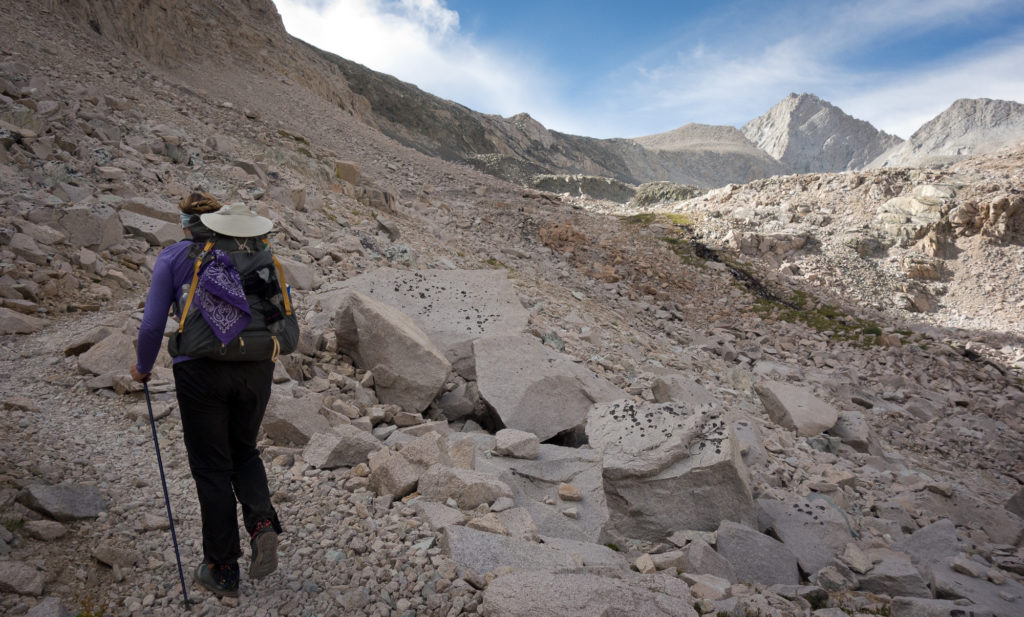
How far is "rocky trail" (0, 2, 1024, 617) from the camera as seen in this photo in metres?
3.21

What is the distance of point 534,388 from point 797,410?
17.9 ft

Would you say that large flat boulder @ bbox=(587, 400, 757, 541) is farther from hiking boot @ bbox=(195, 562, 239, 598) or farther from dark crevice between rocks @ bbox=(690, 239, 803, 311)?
dark crevice between rocks @ bbox=(690, 239, 803, 311)

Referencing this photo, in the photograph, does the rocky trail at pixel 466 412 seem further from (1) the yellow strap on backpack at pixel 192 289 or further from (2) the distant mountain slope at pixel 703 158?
(2) the distant mountain slope at pixel 703 158

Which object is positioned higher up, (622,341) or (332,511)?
(622,341)

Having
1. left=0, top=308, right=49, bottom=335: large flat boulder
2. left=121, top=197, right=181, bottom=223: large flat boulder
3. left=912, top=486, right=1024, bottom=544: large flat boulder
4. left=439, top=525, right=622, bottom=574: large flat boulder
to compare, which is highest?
left=121, top=197, right=181, bottom=223: large flat boulder

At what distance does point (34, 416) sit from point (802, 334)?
15487 mm

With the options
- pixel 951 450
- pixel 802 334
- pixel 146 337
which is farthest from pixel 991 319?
pixel 146 337

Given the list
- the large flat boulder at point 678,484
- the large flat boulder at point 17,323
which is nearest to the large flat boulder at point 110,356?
the large flat boulder at point 17,323

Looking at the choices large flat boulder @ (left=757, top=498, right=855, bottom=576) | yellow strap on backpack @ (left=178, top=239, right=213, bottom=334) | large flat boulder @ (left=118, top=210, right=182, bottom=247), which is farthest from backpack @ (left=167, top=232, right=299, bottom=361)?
large flat boulder @ (left=118, top=210, right=182, bottom=247)

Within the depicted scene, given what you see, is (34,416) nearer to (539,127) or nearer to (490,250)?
(490,250)

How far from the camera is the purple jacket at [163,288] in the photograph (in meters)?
2.91

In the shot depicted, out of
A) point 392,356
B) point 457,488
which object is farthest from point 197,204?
point 392,356

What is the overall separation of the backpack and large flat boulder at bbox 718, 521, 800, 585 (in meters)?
3.88

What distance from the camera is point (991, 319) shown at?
1641cm
